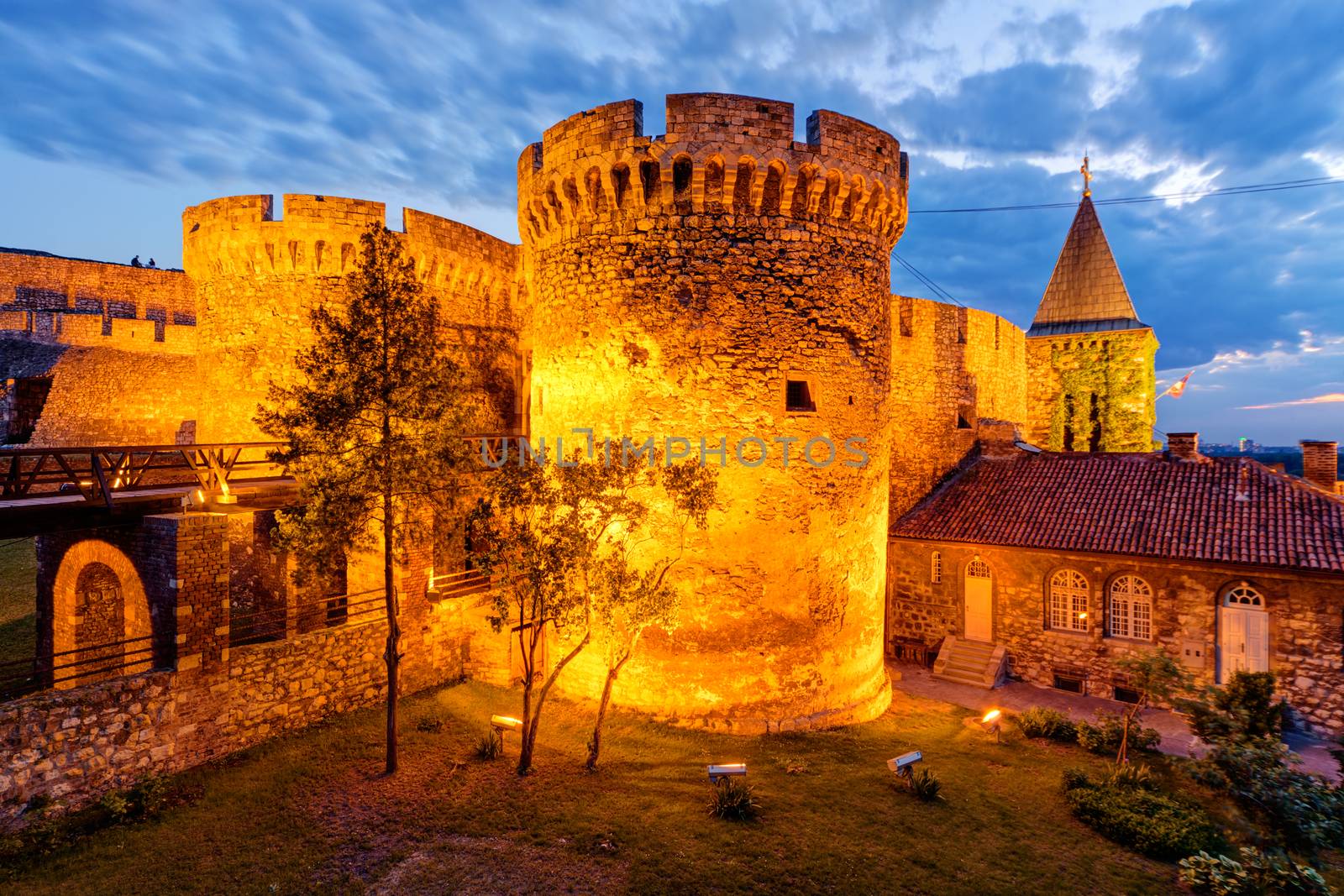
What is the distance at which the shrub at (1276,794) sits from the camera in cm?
635

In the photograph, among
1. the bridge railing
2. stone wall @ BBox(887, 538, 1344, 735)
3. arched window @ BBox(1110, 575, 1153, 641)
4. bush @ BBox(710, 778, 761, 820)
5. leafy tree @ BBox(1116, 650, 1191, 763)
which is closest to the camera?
leafy tree @ BBox(1116, 650, 1191, 763)

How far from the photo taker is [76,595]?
12.5 m

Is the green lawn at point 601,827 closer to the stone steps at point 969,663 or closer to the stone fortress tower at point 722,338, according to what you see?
the stone fortress tower at point 722,338

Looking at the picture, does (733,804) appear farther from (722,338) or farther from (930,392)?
(930,392)

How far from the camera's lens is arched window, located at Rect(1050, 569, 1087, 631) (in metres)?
16.6

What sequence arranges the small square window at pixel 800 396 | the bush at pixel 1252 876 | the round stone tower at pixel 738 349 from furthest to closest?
the small square window at pixel 800 396 → the round stone tower at pixel 738 349 → the bush at pixel 1252 876

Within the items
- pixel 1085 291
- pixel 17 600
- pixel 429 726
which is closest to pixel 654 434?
pixel 429 726

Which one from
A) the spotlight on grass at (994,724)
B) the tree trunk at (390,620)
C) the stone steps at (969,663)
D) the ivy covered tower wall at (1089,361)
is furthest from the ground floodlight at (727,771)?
the ivy covered tower wall at (1089,361)

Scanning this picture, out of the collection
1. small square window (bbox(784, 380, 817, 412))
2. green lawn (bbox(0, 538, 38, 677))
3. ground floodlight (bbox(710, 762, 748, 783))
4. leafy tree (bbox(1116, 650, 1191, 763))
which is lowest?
ground floodlight (bbox(710, 762, 748, 783))

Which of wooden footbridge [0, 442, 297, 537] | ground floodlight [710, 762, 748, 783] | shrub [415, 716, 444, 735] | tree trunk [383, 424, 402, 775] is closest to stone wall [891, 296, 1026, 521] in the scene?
ground floodlight [710, 762, 748, 783]

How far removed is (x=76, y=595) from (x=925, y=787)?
53.0 feet

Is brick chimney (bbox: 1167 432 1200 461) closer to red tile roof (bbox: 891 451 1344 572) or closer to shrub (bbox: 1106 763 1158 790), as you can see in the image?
red tile roof (bbox: 891 451 1344 572)

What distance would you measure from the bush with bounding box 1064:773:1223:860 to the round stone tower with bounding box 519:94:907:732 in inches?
169

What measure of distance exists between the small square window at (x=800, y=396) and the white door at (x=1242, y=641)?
11248 millimetres
